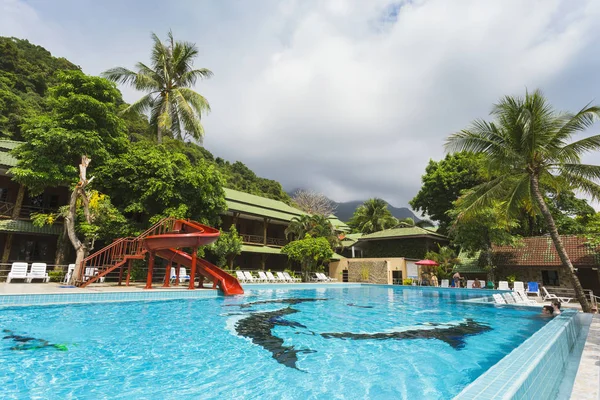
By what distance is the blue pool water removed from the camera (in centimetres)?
417

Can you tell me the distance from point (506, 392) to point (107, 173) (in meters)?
18.5

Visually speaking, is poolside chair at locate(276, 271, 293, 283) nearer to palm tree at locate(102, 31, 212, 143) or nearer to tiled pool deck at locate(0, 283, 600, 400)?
palm tree at locate(102, 31, 212, 143)

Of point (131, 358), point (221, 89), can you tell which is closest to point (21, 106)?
point (221, 89)

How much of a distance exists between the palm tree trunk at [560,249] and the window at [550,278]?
34.5 ft

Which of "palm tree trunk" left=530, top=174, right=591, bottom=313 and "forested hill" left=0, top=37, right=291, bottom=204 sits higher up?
"forested hill" left=0, top=37, right=291, bottom=204

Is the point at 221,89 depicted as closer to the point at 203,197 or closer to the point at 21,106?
the point at 203,197

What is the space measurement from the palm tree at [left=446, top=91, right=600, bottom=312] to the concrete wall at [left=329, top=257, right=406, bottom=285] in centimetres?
1457

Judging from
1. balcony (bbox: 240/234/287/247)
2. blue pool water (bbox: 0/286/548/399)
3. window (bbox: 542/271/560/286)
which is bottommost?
blue pool water (bbox: 0/286/548/399)

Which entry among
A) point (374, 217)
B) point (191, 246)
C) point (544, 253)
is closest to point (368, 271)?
point (544, 253)

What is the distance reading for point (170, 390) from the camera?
4004 millimetres

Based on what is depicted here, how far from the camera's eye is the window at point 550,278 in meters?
19.5

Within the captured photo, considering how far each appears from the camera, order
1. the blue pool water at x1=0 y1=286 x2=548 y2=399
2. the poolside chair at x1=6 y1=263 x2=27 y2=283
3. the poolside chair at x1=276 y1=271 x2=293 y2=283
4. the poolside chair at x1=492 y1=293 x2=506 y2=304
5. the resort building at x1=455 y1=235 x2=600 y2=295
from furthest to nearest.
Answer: the poolside chair at x1=276 y1=271 x2=293 y2=283 → the resort building at x1=455 y1=235 x2=600 y2=295 → the poolside chair at x1=492 y1=293 x2=506 y2=304 → the poolside chair at x1=6 y1=263 x2=27 y2=283 → the blue pool water at x1=0 y1=286 x2=548 y2=399

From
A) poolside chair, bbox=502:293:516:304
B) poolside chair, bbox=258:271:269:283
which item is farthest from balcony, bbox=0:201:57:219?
poolside chair, bbox=502:293:516:304

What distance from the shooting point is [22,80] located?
116 ft
